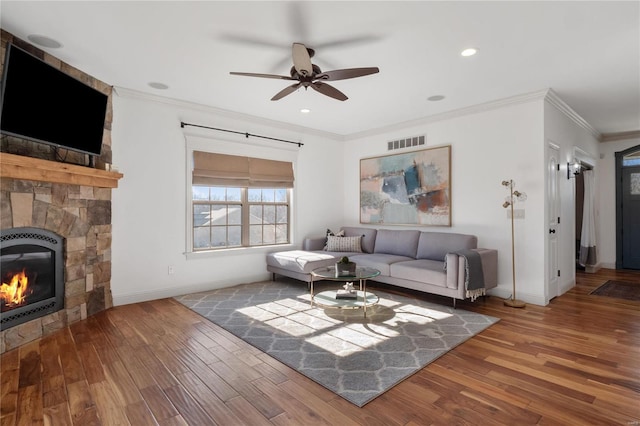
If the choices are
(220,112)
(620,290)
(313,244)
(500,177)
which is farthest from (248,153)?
(620,290)

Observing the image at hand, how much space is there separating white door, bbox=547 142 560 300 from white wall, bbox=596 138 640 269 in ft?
10.3

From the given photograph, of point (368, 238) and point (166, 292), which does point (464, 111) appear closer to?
point (368, 238)

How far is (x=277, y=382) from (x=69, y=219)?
9.21 feet

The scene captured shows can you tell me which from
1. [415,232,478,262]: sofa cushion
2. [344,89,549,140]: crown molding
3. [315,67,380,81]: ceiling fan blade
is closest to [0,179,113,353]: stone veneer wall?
[315,67,380,81]: ceiling fan blade

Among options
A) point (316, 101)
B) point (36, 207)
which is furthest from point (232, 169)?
point (36, 207)

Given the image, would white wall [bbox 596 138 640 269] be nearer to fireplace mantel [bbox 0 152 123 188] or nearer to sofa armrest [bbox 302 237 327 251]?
sofa armrest [bbox 302 237 327 251]

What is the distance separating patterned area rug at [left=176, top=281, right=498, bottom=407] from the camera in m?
2.47

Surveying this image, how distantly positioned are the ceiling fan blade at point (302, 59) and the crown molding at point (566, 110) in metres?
3.09

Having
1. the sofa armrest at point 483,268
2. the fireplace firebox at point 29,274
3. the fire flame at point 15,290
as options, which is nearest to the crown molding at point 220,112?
the fireplace firebox at point 29,274

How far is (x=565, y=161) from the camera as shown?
484 centimetres

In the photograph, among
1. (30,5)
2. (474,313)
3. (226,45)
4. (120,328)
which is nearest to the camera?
(30,5)

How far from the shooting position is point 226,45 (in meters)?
3.01

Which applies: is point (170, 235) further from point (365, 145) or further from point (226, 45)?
point (365, 145)

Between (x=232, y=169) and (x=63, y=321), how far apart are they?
281cm
